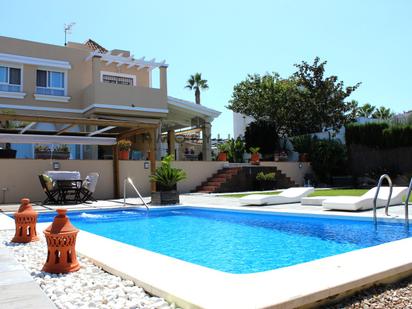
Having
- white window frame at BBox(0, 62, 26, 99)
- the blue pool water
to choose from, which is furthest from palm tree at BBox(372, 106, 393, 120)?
the blue pool water

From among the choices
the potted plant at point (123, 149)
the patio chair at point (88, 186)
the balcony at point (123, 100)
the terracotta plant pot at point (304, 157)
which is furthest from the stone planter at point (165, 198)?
the terracotta plant pot at point (304, 157)

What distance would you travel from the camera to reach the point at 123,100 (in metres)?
22.1

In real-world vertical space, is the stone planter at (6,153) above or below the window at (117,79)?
below

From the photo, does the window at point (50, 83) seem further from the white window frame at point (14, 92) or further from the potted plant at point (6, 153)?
the potted plant at point (6, 153)

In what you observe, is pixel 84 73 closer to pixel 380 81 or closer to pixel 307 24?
pixel 307 24

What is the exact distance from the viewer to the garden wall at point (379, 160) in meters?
22.7

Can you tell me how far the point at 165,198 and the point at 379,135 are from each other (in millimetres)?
15437

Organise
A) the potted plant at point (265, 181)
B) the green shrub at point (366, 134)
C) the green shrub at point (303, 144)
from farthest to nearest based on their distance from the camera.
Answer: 1. the green shrub at point (303, 144)
2. the green shrub at point (366, 134)
3. the potted plant at point (265, 181)

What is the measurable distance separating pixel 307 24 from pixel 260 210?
11.1m

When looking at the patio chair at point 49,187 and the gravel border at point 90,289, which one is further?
the patio chair at point 49,187

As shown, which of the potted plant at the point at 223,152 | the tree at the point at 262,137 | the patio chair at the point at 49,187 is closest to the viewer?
the patio chair at the point at 49,187

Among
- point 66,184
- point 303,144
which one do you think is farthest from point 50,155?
point 303,144

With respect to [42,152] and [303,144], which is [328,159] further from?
[42,152]

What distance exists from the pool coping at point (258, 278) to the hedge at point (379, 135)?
19885 millimetres
